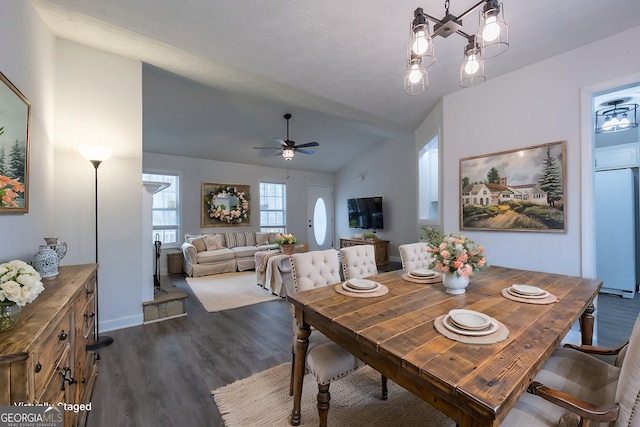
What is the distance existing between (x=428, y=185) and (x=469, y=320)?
13.4 feet

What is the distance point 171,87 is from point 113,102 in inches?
61.0

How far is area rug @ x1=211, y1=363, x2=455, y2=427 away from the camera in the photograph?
175 cm

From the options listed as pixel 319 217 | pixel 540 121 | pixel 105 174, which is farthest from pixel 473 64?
pixel 319 217

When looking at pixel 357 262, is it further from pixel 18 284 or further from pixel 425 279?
pixel 18 284

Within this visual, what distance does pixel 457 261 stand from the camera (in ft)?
5.49

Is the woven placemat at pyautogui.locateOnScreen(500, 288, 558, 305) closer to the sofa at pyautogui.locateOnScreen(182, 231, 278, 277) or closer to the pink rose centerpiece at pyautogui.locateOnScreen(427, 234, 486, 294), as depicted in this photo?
the pink rose centerpiece at pyautogui.locateOnScreen(427, 234, 486, 294)

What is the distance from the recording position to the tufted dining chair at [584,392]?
0.95 m

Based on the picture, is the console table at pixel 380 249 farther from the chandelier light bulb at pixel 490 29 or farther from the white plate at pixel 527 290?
the chandelier light bulb at pixel 490 29

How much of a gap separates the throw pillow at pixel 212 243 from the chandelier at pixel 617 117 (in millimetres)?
7182

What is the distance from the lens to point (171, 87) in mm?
4418

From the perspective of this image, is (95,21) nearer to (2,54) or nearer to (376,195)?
(2,54)

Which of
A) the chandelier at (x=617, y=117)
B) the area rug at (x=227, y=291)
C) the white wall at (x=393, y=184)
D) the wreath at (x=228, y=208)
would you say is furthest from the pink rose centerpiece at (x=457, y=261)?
the wreath at (x=228, y=208)

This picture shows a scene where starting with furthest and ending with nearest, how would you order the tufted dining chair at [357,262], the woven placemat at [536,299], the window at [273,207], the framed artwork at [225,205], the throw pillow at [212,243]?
the window at [273,207]
the framed artwork at [225,205]
the throw pillow at [212,243]
the tufted dining chair at [357,262]
the woven placemat at [536,299]

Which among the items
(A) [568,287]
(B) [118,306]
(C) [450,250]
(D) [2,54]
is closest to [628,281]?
(A) [568,287]
